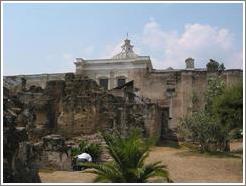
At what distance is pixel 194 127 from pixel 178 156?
2.17 meters

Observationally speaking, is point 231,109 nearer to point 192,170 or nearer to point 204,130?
point 192,170

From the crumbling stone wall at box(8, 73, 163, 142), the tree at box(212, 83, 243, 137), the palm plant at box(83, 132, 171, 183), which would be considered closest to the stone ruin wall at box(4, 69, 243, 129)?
the crumbling stone wall at box(8, 73, 163, 142)

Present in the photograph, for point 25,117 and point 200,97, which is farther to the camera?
point 200,97

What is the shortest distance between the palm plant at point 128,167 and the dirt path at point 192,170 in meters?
0.94

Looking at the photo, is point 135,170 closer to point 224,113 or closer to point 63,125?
point 224,113

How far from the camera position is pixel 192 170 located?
13219 mm

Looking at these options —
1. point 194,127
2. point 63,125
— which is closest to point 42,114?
point 63,125

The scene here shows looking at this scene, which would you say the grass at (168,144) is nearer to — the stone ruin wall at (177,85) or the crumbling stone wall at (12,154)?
the stone ruin wall at (177,85)

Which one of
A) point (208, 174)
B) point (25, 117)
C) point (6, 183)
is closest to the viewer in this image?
point (6, 183)

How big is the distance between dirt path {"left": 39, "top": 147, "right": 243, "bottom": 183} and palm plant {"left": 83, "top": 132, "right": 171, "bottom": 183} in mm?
942

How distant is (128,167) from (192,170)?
11.8 ft

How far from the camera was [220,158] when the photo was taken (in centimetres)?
1555

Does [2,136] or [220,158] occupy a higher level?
[2,136]

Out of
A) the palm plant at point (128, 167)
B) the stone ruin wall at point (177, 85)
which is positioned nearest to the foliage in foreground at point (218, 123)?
the palm plant at point (128, 167)
